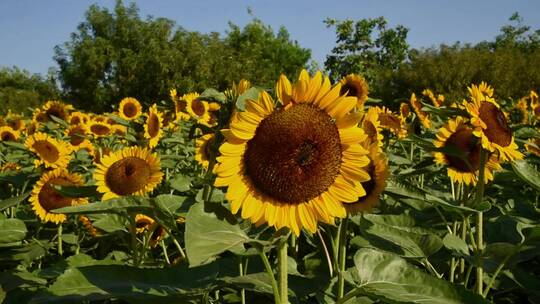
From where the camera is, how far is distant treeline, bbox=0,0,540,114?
19172mm

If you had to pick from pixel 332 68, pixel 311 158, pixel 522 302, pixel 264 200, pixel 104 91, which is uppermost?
pixel 104 91

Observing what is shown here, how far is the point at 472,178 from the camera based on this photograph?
98.4 inches

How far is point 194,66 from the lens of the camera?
81.9 ft

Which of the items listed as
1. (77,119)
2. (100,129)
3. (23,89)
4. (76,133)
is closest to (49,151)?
(76,133)

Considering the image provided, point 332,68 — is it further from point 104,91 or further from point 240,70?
point 104,91

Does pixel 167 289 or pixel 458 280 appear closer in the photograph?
pixel 167 289

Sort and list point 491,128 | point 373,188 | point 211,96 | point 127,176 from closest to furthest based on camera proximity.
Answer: point 211,96
point 373,188
point 491,128
point 127,176

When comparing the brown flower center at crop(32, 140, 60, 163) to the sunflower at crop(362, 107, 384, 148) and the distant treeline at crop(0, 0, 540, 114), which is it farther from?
the distant treeline at crop(0, 0, 540, 114)

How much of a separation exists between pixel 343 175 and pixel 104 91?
2783 centimetres

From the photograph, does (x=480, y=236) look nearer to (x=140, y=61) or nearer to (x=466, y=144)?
(x=466, y=144)

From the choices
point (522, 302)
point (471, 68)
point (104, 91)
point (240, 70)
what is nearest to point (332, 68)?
point (471, 68)

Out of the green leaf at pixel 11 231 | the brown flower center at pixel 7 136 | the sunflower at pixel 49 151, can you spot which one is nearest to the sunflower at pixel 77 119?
the brown flower center at pixel 7 136

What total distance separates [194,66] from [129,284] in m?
24.1

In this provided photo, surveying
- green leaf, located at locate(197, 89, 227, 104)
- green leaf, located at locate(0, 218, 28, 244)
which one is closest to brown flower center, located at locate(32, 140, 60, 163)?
green leaf, located at locate(0, 218, 28, 244)
